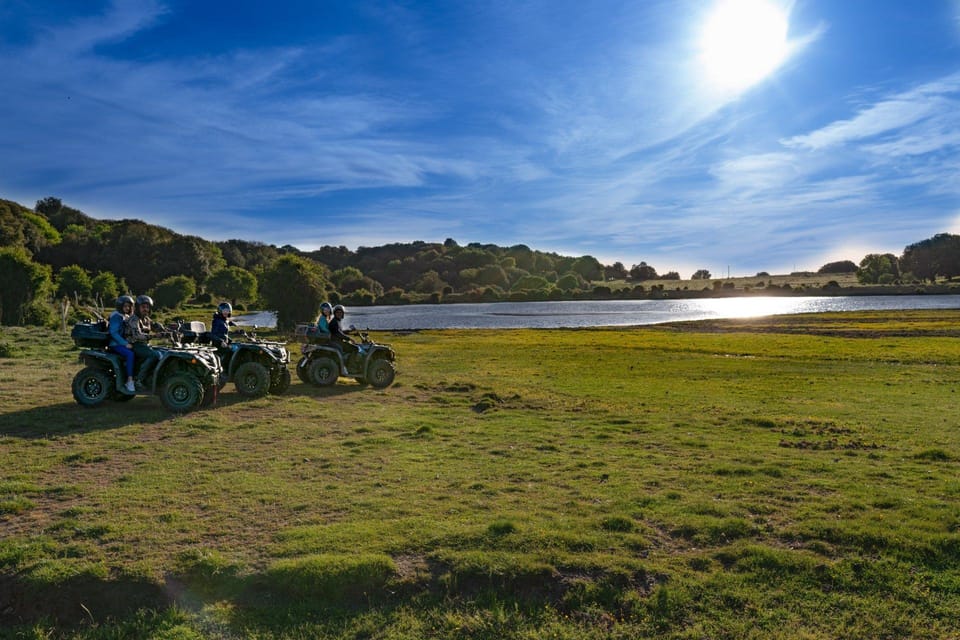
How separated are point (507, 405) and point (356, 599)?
1078 cm

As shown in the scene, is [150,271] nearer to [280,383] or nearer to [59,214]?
[59,214]

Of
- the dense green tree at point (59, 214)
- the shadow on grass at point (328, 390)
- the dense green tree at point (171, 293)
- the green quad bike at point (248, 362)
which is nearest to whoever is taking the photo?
the green quad bike at point (248, 362)

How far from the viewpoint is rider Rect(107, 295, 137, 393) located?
44.7 feet

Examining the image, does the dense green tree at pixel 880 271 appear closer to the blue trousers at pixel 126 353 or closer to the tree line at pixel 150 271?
the tree line at pixel 150 271

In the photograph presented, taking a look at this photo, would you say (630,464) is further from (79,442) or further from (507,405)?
(79,442)

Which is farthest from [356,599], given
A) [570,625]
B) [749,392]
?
[749,392]

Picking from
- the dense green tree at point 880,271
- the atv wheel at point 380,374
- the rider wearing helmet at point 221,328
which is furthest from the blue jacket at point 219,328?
the dense green tree at point 880,271

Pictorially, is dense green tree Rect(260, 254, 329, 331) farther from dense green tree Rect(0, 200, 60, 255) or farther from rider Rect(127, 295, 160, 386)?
dense green tree Rect(0, 200, 60, 255)

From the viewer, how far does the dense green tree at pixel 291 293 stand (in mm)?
52812

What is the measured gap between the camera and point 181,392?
1434 cm

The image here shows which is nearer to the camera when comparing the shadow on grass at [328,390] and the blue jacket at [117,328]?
the blue jacket at [117,328]

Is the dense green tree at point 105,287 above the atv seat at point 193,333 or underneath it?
above

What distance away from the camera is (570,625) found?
18.4ft

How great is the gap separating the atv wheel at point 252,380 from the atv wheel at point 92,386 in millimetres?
3220
